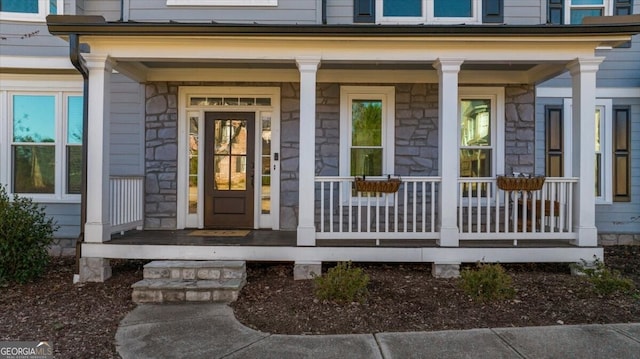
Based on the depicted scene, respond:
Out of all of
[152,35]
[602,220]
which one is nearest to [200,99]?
[152,35]

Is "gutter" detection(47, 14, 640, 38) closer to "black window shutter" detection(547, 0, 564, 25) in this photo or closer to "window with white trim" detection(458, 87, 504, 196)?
"window with white trim" detection(458, 87, 504, 196)

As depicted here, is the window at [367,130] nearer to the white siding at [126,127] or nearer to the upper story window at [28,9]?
the white siding at [126,127]

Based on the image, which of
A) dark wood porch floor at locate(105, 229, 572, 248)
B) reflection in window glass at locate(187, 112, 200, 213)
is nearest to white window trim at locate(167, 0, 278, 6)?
reflection in window glass at locate(187, 112, 200, 213)

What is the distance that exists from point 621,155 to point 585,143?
8.65 feet

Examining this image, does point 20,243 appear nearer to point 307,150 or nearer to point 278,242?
point 278,242

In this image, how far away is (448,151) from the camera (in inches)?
193

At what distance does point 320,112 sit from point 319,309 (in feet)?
11.0

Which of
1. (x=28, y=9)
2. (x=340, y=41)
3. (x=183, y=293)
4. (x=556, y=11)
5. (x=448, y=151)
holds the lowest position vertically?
(x=183, y=293)

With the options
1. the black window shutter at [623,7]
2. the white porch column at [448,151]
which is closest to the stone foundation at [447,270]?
the white porch column at [448,151]

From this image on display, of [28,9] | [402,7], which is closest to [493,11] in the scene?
[402,7]

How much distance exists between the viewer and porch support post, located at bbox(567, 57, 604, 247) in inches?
194

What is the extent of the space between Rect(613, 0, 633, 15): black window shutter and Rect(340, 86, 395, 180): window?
159 inches

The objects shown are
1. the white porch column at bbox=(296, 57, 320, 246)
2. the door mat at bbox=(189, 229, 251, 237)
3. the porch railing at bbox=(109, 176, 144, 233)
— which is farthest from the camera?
the door mat at bbox=(189, 229, 251, 237)

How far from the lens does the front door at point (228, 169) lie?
21.5ft
